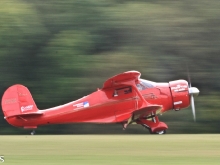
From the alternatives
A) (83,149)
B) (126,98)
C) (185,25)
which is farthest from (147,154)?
(185,25)

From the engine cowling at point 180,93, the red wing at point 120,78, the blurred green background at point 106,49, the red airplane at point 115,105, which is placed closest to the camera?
the red wing at point 120,78

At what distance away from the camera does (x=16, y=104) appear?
1619 cm

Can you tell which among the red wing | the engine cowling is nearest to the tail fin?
the red wing

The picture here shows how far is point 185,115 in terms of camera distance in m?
19.5

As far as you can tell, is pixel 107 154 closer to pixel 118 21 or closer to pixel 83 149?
pixel 83 149

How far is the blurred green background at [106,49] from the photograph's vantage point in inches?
774

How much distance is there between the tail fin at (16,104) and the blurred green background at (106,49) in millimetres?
3335

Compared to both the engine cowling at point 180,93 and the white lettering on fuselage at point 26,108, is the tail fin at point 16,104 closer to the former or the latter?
the white lettering on fuselage at point 26,108

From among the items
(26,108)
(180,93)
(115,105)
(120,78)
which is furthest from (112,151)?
(26,108)

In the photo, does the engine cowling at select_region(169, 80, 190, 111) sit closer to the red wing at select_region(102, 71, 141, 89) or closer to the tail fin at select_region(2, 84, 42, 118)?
the red wing at select_region(102, 71, 141, 89)

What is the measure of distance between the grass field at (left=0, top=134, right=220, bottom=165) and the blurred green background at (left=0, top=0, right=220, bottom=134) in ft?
23.4

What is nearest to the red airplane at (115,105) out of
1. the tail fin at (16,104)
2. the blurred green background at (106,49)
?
the tail fin at (16,104)

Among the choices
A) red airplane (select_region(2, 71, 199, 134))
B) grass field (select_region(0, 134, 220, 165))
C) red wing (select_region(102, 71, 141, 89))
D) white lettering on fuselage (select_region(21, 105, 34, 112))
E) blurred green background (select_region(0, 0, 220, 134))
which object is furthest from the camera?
blurred green background (select_region(0, 0, 220, 134))

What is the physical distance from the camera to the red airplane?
52.3 feet
